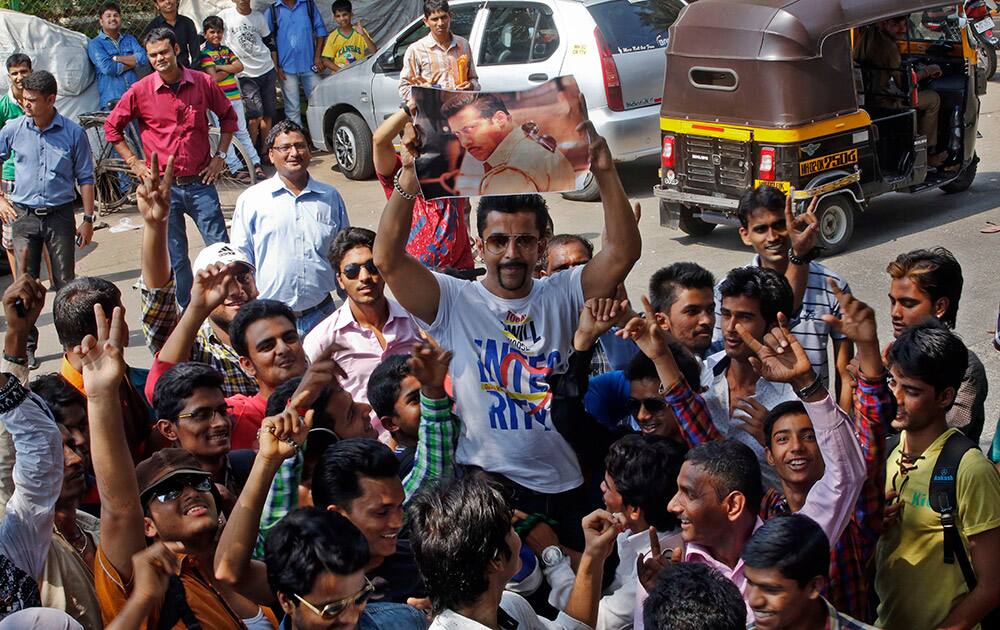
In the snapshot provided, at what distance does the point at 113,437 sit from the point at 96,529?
630 millimetres

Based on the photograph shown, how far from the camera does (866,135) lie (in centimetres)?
971

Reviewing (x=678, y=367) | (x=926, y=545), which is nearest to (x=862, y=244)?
(x=678, y=367)

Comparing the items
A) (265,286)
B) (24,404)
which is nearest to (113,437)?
(24,404)

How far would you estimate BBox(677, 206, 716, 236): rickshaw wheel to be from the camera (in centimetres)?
1052

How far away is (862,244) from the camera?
33.7 ft

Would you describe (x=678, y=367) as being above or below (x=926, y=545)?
above

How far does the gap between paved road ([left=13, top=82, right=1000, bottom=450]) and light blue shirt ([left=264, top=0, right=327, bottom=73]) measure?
233 cm

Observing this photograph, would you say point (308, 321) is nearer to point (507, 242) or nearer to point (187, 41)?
point (507, 242)

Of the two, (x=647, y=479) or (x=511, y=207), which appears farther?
(x=511, y=207)

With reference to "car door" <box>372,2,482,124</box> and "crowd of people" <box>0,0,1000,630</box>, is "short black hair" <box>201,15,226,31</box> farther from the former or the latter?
"crowd of people" <box>0,0,1000,630</box>

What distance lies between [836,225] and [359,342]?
19.2 feet

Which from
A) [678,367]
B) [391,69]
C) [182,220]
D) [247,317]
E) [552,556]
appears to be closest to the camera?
[552,556]

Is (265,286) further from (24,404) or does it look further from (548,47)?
(548,47)

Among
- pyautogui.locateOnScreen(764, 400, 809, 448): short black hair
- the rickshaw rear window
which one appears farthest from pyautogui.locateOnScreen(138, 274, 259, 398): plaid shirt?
the rickshaw rear window
